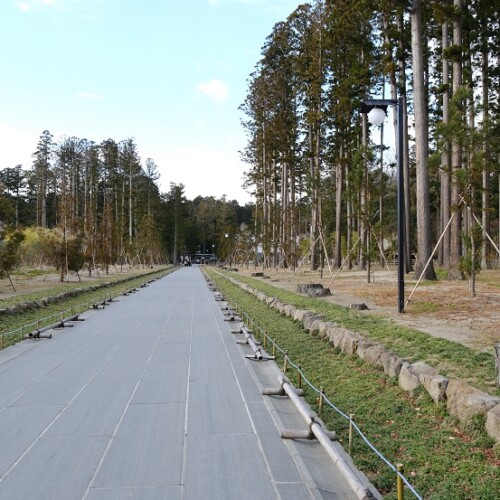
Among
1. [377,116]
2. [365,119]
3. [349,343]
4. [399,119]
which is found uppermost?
[365,119]

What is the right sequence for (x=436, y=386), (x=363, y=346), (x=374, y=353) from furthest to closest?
(x=363, y=346) < (x=374, y=353) < (x=436, y=386)

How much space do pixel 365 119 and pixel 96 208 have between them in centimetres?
2772

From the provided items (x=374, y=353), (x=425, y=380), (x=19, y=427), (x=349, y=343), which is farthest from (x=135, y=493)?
(x=349, y=343)

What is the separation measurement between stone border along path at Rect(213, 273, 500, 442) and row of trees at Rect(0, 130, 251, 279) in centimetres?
2027

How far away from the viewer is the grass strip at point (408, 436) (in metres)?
3.10

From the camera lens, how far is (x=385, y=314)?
9305 millimetres

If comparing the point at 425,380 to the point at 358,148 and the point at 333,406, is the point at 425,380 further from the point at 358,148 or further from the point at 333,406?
the point at 358,148

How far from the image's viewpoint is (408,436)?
12.8ft

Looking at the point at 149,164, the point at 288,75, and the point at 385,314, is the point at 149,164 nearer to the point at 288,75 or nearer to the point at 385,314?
the point at 288,75

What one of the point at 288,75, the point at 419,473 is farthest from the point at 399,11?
the point at 419,473

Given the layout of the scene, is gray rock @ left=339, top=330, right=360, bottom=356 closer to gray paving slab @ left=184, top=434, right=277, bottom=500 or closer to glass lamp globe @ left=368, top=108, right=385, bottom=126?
gray paving slab @ left=184, top=434, right=277, bottom=500

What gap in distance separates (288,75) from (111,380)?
101ft

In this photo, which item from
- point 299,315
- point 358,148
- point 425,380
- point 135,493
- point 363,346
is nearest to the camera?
point 135,493

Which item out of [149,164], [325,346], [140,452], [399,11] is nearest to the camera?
[140,452]
